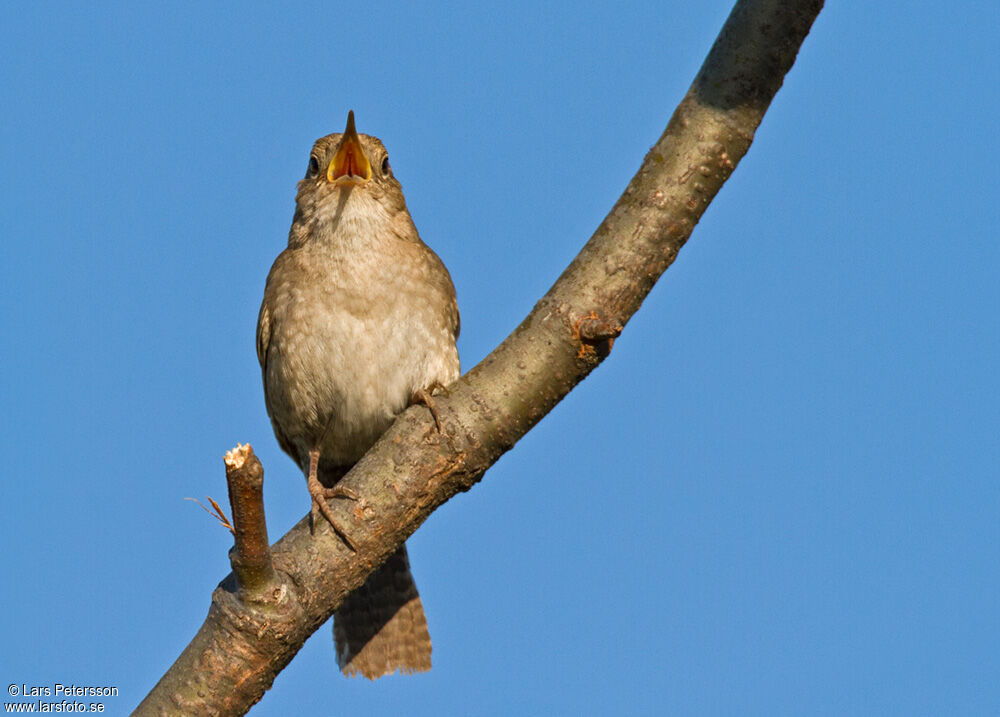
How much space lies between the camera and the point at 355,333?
5.65m

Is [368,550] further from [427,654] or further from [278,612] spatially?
[427,654]

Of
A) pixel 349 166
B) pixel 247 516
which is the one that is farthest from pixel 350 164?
pixel 247 516

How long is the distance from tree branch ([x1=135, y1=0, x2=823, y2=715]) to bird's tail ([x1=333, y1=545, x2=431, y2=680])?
2.05 m

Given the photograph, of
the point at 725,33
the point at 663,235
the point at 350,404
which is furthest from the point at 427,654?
the point at 725,33

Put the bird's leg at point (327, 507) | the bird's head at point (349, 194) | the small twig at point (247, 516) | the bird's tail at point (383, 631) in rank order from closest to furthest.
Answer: the small twig at point (247, 516), the bird's leg at point (327, 507), the bird's head at point (349, 194), the bird's tail at point (383, 631)

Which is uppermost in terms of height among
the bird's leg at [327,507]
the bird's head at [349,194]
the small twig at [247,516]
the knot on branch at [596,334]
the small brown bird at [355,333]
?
→ the bird's head at [349,194]

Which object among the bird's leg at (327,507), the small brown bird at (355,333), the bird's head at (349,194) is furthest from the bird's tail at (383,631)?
the bird's leg at (327,507)

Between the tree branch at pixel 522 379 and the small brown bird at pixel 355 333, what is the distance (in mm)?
1005

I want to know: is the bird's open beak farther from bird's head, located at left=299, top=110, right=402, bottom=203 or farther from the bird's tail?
the bird's tail

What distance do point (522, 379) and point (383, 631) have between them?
2554 millimetres

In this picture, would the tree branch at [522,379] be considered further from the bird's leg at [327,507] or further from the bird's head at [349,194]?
the bird's head at [349,194]

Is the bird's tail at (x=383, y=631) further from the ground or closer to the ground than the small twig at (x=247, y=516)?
further from the ground

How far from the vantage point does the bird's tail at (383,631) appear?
6332mm

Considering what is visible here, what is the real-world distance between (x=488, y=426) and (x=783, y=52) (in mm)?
1772
